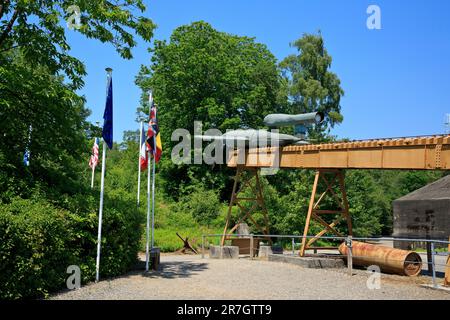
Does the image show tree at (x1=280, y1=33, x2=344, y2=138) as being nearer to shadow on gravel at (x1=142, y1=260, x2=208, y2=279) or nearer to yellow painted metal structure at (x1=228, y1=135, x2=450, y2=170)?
yellow painted metal structure at (x1=228, y1=135, x2=450, y2=170)

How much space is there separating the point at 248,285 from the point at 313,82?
35.1 meters

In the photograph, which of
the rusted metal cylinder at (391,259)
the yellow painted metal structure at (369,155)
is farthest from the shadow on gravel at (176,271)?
the yellow painted metal structure at (369,155)

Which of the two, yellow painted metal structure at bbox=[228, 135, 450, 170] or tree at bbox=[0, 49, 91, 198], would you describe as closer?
tree at bbox=[0, 49, 91, 198]

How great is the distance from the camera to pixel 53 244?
10383 millimetres

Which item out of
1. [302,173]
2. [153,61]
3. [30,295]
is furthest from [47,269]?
[153,61]

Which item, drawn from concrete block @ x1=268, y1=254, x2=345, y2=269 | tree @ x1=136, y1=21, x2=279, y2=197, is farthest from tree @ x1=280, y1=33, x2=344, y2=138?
concrete block @ x1=268, y1=254, x2=345, y2=269

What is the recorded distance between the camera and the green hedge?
9.19 metres

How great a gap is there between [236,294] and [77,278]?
378 cm

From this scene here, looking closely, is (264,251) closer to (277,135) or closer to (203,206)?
(277,135)

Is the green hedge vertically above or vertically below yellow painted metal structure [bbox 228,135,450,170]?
below

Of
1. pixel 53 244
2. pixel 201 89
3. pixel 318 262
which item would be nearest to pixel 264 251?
pixel 318 262

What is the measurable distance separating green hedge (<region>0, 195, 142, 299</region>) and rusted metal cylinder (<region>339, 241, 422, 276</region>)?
776 cm

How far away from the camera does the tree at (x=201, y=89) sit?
1630 inches
